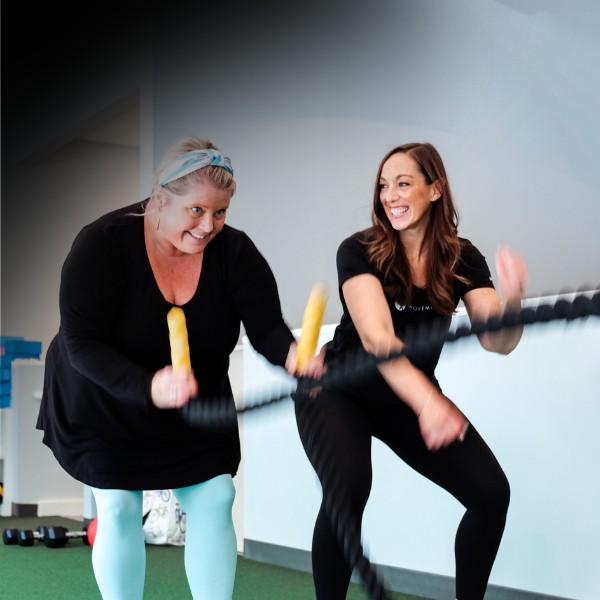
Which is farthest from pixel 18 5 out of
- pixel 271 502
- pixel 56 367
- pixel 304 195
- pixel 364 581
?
pixel 364 581

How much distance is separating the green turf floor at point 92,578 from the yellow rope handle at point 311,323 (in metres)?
1.55

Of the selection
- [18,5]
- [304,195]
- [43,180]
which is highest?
[18,5]

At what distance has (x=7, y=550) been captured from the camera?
3965 mm

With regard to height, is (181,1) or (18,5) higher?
(18,5)

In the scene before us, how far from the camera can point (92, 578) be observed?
10.9 ft

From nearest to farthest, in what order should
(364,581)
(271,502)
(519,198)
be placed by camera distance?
(364,581) < (519,198) < (271,502)

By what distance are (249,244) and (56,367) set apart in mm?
461

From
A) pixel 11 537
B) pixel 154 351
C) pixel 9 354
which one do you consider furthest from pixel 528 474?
pixel 9 354

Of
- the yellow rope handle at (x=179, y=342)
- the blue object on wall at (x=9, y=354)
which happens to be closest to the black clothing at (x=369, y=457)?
the yellow rope handle at (x=179, y=342)

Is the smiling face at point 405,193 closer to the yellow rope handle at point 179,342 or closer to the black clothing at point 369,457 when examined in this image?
the black clothing at point 369,457

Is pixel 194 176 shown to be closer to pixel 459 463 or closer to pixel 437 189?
pixel 437 189

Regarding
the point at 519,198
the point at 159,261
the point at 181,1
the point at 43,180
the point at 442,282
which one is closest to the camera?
the point at 159,261

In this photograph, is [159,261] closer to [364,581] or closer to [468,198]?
[364,581]

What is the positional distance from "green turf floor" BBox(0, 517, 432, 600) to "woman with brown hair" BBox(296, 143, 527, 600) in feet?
3.06
